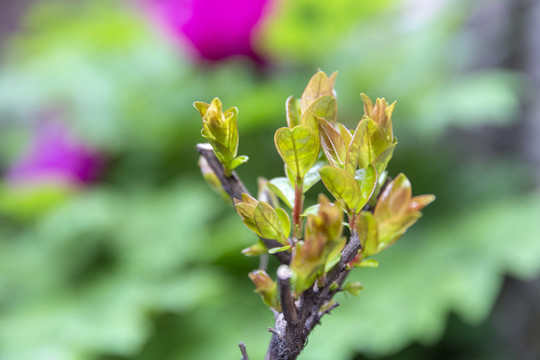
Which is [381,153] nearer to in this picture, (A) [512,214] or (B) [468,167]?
(A) [512,214]

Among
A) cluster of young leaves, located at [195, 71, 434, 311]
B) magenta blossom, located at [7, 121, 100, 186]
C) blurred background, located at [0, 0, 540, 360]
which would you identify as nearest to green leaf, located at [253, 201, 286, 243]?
cluster of young leaves, located at [195, 71, 434, 311]

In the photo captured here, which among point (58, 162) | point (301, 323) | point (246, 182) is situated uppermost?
point (58, 162)

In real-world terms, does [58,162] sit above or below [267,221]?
above

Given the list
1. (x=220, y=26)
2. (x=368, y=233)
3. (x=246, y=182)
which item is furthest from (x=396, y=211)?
(x=220, y=26)

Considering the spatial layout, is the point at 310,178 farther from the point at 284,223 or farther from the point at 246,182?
the point at 246,182

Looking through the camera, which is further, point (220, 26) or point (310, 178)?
point (220, 26)

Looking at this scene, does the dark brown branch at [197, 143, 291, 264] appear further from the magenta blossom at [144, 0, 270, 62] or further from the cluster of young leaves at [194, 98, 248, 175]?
the magenta blossom at [144, 0, 270, 62]

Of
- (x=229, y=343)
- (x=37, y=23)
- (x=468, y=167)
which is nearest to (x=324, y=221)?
(x=229, y=343)
